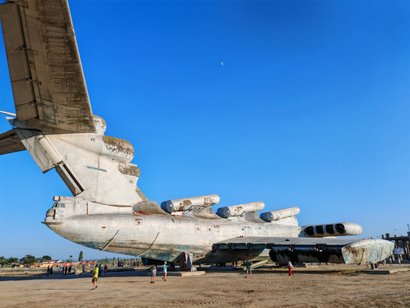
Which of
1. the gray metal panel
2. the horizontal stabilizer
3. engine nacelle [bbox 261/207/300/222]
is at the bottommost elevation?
the gray metal panel

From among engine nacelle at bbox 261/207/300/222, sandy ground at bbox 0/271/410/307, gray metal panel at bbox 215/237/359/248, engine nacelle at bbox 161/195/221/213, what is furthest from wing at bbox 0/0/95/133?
engine nacelle at bbox 261/207/300/222

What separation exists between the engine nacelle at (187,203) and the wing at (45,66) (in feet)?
28.2

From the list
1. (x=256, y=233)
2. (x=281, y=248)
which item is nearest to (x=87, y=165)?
(x=281, y=248)

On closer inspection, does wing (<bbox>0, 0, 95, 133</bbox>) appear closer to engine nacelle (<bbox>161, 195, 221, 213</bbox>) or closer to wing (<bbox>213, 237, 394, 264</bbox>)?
engine nacelle (<bbox>161, 195, 221, 213</bbox>)

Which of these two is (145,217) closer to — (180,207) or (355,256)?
(180,207)

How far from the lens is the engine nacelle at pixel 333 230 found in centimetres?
2981

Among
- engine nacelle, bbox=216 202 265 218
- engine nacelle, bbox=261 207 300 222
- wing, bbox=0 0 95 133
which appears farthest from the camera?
engine nacelle, bbox=261 207 300 222

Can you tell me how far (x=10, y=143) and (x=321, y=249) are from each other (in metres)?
17.9

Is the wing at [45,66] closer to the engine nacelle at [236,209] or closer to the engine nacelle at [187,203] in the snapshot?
the engine nacelle at [187,203]

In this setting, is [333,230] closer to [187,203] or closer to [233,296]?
[187,203]

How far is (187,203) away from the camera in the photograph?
79.1 feet

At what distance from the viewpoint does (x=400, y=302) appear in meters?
10.2

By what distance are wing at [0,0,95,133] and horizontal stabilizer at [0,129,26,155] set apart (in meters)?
1.30

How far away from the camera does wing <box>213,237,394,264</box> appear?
20.3 m
